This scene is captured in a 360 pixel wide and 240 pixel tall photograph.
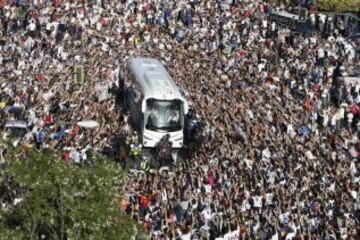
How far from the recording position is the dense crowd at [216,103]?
31938 mm

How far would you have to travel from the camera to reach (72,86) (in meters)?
46.1

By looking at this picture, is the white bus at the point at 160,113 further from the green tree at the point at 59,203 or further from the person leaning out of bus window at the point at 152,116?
the green tree at the point at 59,203

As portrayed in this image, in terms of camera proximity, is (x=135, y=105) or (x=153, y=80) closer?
(x=153, y=80)

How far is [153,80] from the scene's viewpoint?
136ft

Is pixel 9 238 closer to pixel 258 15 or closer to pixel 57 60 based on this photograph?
pixel 57 60

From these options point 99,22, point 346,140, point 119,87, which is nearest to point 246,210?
point 346,140

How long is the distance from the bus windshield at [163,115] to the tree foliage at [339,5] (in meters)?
23.3

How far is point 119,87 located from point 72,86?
2247 millimetres

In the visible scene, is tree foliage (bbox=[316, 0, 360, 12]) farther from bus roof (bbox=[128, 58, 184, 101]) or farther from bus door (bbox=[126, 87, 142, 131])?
bus door (bbox=[126, 87, 142, 131])


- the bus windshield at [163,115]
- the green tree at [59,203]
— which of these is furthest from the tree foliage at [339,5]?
the green tree at [59,203]

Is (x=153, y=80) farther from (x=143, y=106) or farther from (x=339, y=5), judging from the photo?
(x=339, y=5)

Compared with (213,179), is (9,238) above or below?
above

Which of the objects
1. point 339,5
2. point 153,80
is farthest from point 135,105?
point 339,5

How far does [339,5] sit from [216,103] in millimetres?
20110
